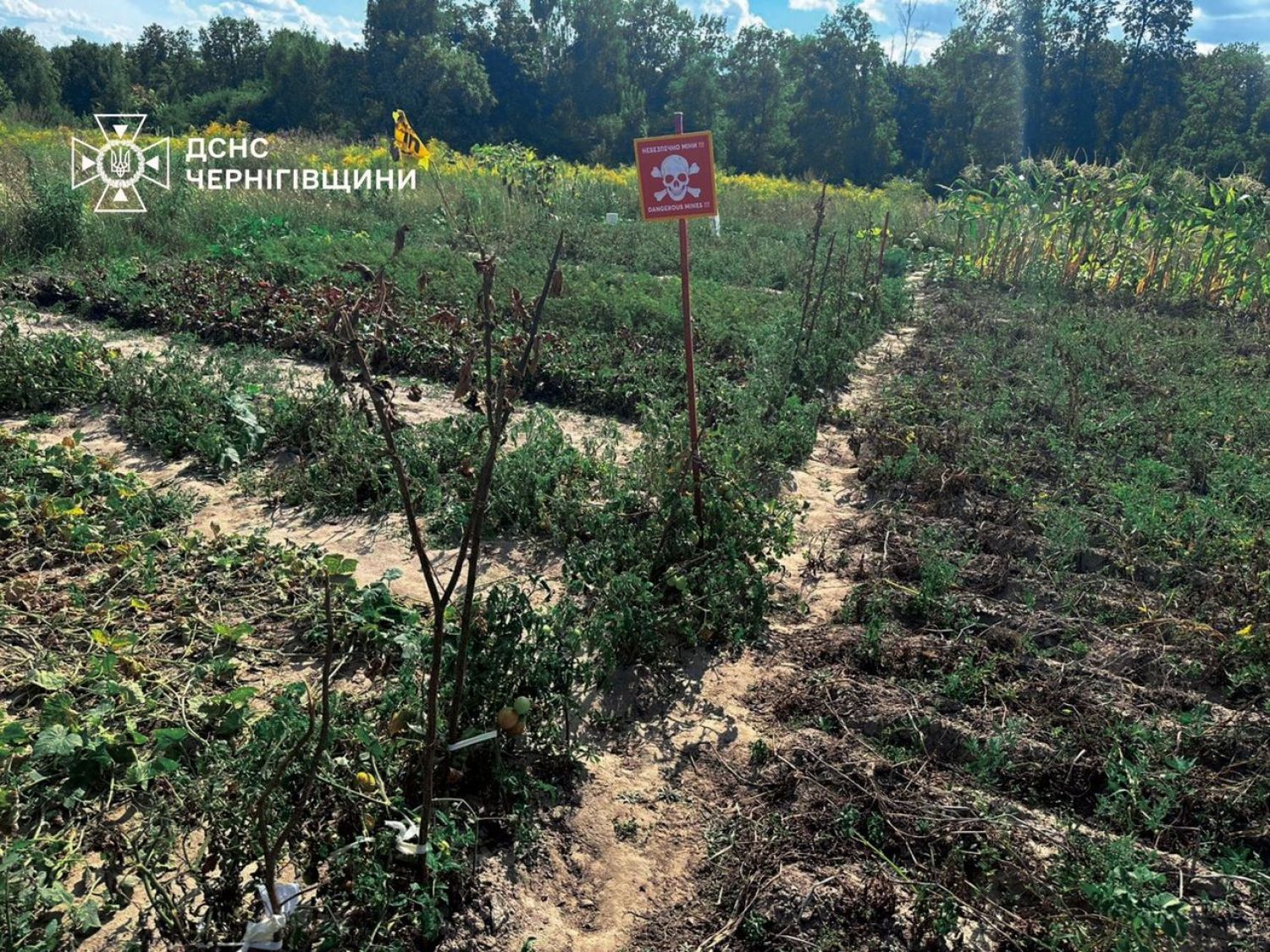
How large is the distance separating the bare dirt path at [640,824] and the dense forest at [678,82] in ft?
101

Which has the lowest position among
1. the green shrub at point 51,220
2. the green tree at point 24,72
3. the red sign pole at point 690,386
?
the red sign pole at point 690,386

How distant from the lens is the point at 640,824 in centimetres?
278

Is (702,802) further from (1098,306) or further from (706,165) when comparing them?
(1098,306)

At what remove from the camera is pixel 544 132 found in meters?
37.4

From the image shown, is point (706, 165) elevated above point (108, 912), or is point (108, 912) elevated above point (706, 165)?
point (706, 165)

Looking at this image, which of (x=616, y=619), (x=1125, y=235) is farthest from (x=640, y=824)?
(x=1125, y=235)

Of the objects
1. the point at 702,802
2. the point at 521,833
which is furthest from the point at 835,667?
the point at 521,833

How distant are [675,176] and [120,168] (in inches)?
473

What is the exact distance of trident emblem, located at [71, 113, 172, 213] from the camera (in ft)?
38.2

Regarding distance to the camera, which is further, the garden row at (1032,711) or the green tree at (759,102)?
the green tree at (759,102)

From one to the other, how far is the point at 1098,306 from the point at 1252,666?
8.49 metres

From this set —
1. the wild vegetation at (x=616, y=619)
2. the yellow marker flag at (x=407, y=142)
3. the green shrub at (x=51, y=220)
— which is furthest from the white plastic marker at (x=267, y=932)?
the green shrub at (x=51, y=220)

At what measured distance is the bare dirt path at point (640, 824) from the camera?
241cm

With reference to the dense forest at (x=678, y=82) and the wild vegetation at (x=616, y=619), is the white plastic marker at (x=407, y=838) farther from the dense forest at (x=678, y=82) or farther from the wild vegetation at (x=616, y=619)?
the dense forest at (x=678, y=82)
